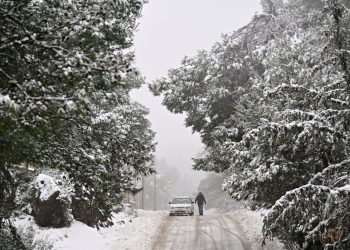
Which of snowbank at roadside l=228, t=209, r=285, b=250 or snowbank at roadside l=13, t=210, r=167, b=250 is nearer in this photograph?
snowbank at roadside l=13, t=210, r=167, b=250

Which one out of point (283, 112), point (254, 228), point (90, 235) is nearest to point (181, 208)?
point (254, 228)

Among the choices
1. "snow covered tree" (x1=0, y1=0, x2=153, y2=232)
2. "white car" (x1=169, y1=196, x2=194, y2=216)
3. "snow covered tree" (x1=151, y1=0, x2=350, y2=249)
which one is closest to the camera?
"snow covered tree" (x1=0, y1=0, x2=153, y2=232)

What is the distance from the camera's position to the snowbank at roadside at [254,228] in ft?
58.1

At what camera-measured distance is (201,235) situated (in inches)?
818

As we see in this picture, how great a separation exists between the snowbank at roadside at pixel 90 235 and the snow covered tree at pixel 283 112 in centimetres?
487

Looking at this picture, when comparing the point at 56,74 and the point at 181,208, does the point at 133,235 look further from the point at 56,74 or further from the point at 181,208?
the point at 56,74

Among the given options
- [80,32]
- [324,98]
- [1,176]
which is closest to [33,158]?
[1,176]

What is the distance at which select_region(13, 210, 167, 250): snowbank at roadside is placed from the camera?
16297 mm

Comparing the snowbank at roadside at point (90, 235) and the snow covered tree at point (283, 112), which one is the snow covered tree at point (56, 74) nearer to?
the snow covered tree at point (283, 112)

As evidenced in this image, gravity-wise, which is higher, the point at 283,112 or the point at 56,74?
the point at 283,112

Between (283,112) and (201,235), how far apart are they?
12856 mm

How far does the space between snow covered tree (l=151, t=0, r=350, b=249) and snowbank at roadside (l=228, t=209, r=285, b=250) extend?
98.8 inches

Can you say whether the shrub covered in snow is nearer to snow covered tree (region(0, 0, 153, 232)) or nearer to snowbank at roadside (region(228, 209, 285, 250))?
snowbank at roadside (region(228, 209, 285, 250))

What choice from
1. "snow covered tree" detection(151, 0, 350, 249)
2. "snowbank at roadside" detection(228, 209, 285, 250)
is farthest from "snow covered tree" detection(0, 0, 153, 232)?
"snowbank at roadside" detection(228, 209, 285, 250)
